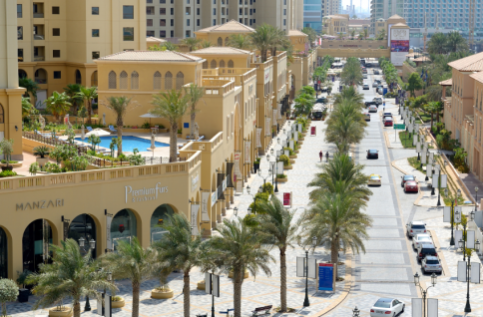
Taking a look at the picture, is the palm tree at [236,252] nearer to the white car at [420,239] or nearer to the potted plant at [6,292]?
the potted plant at [6,292]

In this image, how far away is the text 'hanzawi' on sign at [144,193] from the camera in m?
48.5

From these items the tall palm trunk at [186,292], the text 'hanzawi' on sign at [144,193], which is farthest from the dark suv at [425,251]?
the tall palm trunk at [186,292]

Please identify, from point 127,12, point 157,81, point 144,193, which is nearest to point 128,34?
point 127,12

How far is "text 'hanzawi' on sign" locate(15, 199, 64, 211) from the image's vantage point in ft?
144

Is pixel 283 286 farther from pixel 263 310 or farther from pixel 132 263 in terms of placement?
pixel 132 263

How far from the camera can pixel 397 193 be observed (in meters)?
76.0

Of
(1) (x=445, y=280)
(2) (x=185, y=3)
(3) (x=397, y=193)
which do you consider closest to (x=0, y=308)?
(1) (x=445, y=280)

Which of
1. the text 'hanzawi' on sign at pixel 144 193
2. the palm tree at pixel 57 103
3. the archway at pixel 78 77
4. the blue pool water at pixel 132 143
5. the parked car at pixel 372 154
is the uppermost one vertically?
the archway at pixel 78 77

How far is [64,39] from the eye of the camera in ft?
308

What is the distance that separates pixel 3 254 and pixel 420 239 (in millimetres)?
26249

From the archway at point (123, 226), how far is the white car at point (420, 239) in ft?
60.1

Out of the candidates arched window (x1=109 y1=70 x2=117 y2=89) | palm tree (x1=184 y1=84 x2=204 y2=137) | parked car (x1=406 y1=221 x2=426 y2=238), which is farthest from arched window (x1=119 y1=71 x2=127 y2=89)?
parked car (x1=406 y1=221 x2=426 y2=238)

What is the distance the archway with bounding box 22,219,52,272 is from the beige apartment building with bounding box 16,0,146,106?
4755cm

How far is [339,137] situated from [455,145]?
51.3 feet
